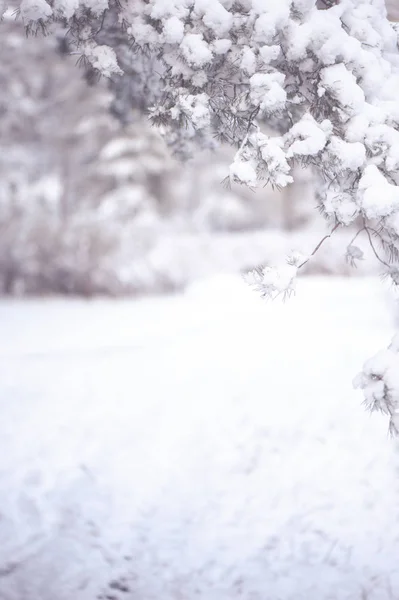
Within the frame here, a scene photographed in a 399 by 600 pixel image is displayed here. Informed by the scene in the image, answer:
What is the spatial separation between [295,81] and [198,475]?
136 inches

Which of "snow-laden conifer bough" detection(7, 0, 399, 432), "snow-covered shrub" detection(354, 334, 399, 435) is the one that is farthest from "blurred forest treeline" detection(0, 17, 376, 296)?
"snow-covered shrub" detection(354, 334, 399, 435)

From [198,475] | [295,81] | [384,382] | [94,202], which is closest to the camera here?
[384,382]

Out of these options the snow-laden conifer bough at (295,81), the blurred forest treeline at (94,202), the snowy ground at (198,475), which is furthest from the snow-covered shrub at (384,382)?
the blurred forest treeline at (94,202)

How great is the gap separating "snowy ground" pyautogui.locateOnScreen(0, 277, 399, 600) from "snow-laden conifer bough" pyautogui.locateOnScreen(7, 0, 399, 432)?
1.88 meters

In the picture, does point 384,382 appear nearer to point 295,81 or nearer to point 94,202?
point 295,81

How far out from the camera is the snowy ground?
402 cm

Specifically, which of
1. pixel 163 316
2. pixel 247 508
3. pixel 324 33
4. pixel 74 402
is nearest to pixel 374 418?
pixel 247 508

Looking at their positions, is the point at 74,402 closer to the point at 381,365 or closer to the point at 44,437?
the point at 44,437

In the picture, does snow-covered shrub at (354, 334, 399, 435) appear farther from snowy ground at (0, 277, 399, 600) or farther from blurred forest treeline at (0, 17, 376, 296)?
blurred forest treeline at (0, 17, 376, 296)

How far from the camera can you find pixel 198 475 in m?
4.97

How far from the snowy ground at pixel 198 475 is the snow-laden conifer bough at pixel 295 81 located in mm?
1880

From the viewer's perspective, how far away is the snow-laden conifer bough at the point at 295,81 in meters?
2.89

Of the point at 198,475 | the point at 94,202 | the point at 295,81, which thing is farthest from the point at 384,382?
the point at 94,202

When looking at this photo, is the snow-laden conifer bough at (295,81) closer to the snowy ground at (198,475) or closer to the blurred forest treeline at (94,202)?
the snowy ground at (198,475)
